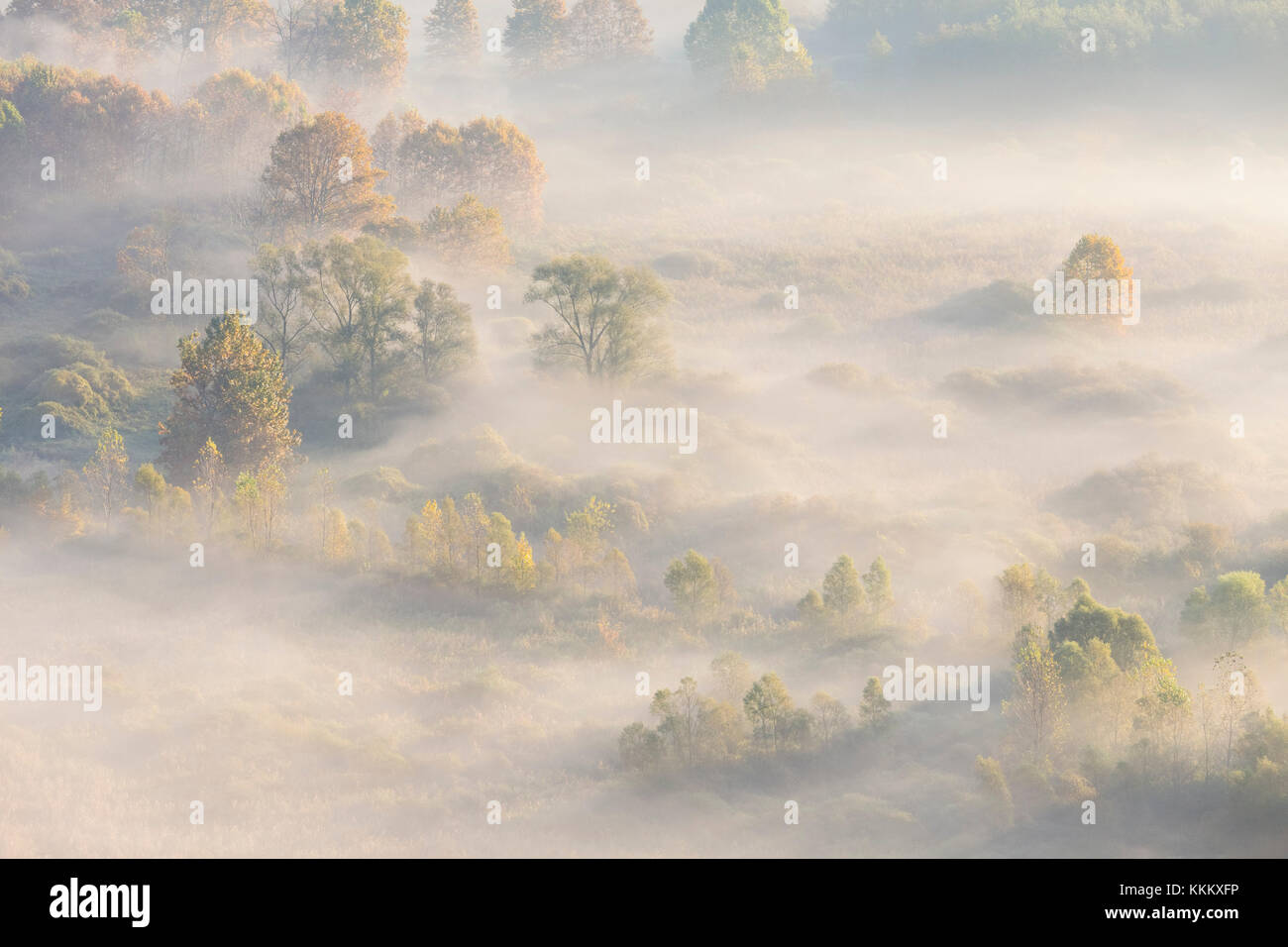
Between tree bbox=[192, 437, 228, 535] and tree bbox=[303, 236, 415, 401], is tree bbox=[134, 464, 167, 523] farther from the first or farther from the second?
tree bbox=[303, 236, 415, 401]

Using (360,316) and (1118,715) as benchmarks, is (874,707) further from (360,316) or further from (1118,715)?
(360,316)

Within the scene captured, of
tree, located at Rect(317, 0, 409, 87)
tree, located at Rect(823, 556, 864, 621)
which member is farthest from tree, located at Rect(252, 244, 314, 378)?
tree, located at Rect(317, 0, 409, 87)

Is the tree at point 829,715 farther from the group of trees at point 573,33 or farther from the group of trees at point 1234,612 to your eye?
the group of trees at point 573,33

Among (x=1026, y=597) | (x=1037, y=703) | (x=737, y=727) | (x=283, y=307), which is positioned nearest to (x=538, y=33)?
(x=283, y=307)

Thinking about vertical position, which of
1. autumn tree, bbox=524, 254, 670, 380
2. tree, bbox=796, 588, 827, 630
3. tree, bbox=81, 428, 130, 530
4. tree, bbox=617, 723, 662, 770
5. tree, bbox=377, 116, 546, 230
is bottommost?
tree, bbox=617, 723, 662, 770

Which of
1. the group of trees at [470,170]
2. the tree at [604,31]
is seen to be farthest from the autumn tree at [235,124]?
the tree at [604,31]

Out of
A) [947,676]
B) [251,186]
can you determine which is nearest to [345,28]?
[251,186]
